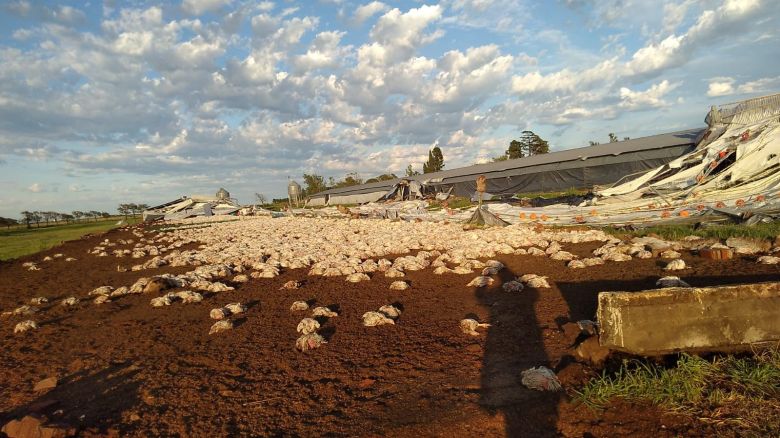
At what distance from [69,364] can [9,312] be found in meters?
3.70

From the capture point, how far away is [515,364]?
425 cm

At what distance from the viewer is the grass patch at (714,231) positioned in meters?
9.01

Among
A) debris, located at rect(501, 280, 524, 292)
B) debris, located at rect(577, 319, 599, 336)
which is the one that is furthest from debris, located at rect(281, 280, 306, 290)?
debris, located at rect(577, 319, 599, 336)

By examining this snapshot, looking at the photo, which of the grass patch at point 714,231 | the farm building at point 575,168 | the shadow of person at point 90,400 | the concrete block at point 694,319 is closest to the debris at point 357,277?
the shadow of person at point 90,400

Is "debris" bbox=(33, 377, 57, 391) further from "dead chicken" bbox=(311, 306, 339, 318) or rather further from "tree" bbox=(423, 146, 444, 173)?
"tree" bbox=(423, 146, 444, 173)

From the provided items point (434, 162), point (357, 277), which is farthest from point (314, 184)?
point (357, 277)

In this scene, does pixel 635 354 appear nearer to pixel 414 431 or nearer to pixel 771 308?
pixel 771 308

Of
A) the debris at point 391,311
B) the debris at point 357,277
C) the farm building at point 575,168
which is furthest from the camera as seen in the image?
the farm building at point 575,168

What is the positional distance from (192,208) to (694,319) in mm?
43288

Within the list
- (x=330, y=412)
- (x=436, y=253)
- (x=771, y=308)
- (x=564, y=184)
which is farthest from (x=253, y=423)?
(x=564, y=184)

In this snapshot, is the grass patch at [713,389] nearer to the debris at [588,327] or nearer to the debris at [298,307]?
the debris at [588,327]

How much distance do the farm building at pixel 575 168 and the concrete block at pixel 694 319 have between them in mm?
18609

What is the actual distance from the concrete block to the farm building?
1861cm

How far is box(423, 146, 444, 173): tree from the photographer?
2844 inches
